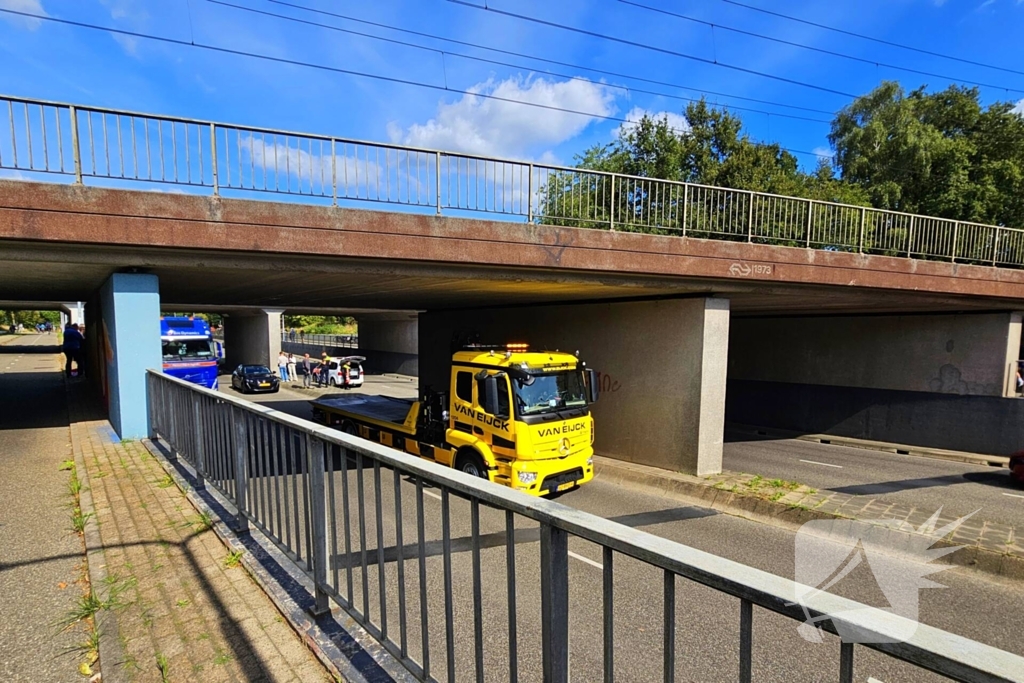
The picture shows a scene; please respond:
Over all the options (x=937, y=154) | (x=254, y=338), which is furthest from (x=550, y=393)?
(x=937, y=154)

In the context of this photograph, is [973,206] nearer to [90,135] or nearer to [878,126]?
[878,126]

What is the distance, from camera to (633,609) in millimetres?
4680

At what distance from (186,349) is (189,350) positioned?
0.38 feet

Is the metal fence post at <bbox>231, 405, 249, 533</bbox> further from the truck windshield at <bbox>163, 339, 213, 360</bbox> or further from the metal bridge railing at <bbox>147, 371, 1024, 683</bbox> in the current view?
the truck windshield at <bbox>163, 339, 213, 360</bbox>

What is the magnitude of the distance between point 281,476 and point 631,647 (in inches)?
116

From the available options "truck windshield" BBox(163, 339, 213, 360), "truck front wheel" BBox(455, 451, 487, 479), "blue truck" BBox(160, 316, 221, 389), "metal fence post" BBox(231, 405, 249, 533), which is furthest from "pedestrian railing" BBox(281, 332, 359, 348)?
"metal fence post" BBox(231, 405, 249, 533)

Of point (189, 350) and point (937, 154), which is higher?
point (937, 154)

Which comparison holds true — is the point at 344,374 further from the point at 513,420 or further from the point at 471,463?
the point at 513,420

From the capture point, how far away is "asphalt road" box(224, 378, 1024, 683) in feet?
12.3

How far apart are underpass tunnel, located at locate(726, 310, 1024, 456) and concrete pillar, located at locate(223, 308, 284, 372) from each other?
2417cm

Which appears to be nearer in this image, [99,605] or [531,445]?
[99,605]

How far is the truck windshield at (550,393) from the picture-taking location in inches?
319

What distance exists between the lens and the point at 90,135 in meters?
6.53

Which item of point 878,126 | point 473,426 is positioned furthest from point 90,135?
point 878,126
